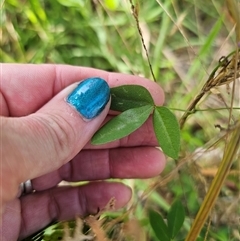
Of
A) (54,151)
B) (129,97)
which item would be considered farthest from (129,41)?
(54,151)

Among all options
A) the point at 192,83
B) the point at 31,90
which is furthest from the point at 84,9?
the point at 31,90

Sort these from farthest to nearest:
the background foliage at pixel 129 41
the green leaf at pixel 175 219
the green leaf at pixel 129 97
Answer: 1. the background foliage at pixel 129 41
2. the green leaf at pixel 175 219
3. the green leaf at pixel 129 97

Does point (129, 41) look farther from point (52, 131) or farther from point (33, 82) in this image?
point (52, 131)

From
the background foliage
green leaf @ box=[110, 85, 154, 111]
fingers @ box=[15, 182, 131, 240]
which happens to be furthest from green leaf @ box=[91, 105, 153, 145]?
the background foliage

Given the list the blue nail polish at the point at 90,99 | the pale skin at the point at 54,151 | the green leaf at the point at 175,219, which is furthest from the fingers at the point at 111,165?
the blue nail polish at the point at 90,99

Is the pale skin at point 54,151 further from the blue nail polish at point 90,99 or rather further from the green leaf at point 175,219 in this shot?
the green leaf at point 175,219

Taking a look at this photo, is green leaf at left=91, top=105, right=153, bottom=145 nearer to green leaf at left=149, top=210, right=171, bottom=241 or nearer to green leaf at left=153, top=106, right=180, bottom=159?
green leaf at left=153, top=106, right=180, bottom=159
